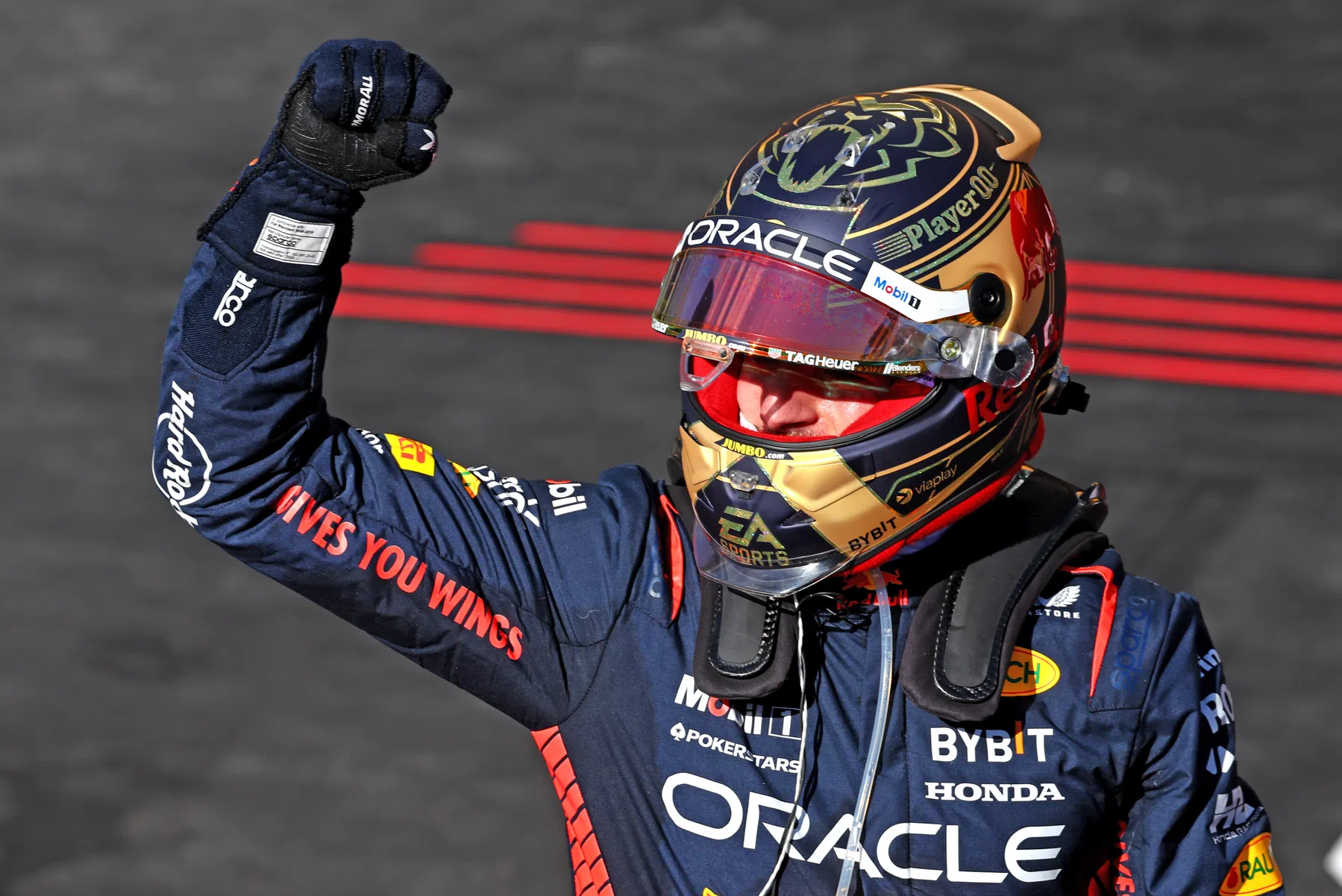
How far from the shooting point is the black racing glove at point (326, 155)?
2602 mm

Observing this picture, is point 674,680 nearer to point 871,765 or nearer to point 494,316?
point 871,765

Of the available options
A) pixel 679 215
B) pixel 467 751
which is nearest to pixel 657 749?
pixel 467 751

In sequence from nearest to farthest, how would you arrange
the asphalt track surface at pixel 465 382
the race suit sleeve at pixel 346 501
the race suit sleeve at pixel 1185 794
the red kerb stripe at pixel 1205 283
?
1. the race suit sleeve at pixel 346 501
2. the race suit sleeve at pixel 1185 794
3. the asphalt track surface at pixel 465 382
4. the red kerb stripe at pixel 1205 283

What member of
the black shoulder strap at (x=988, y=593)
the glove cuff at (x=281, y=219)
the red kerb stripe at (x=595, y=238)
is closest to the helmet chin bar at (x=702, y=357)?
the black shoulder strap at (x=988, y=593)

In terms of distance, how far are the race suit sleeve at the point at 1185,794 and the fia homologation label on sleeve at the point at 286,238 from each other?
156 centimetres

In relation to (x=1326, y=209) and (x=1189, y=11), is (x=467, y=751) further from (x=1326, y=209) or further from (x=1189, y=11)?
(x=1189, y=11)

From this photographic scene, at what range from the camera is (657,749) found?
9.47 ft

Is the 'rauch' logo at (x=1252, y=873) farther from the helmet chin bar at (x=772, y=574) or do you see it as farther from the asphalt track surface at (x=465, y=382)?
the asphalt track surface at (x=465, y=382)

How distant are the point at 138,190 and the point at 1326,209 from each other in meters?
5.35

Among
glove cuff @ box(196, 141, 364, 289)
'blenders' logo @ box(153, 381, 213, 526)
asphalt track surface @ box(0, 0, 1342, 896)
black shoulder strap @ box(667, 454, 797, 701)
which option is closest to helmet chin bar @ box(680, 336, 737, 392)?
black shoulder strap @ box(667, 454, 797, 701)

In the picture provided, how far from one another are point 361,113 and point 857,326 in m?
0.86

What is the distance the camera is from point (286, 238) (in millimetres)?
2682

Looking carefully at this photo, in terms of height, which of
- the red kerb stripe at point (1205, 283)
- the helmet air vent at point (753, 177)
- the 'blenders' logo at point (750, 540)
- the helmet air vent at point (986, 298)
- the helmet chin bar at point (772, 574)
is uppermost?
the helmet air vent at point (753, 177)

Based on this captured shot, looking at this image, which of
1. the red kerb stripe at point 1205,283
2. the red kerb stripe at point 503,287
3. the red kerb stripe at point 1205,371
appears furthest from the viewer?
the red kerb stripe at point 503,287
